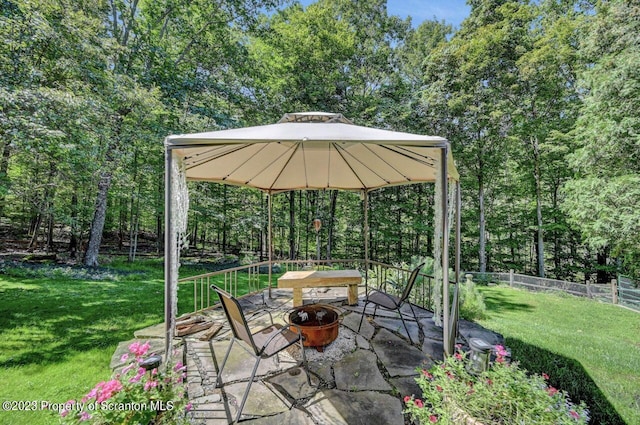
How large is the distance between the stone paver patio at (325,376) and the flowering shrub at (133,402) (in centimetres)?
53

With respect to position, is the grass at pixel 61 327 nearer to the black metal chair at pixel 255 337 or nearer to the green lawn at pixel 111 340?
the green lawn at pixel 111 340

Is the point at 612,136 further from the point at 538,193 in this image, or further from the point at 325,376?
the point at 325,376

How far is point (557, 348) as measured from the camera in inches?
177

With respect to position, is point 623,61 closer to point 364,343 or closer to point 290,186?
point 290,186

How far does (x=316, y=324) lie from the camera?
3273 mm

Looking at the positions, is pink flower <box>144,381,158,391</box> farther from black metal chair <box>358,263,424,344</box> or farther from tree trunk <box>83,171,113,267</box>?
tree trunk <box>83,171,113,267</box>

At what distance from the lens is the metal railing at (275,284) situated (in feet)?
15.1

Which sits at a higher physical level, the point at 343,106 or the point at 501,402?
the point at 343,106

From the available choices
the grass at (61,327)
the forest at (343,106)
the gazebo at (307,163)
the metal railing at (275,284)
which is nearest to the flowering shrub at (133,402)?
the gazebo at (307,163)

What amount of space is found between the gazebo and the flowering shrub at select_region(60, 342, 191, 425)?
25.3 inches

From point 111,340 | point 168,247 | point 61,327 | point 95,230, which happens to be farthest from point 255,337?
point 95,230

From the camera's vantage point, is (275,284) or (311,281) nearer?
(311,281)

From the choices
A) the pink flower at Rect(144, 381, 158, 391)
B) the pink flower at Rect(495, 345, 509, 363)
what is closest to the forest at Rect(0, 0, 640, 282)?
the pink flower at Rect(144, 381, 158, 391)

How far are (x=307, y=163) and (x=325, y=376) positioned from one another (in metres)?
3.08
